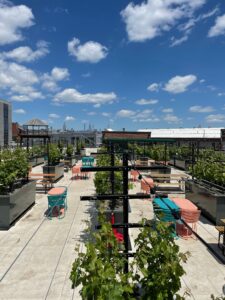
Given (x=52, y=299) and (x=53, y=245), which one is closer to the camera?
(x=52, y=299)

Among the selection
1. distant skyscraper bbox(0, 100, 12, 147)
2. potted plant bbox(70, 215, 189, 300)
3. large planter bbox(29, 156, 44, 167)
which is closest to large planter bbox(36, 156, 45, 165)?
large planter bbox(29, 156, 44, 167)

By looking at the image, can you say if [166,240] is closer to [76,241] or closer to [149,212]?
[76,241]

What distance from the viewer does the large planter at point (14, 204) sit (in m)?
7.11

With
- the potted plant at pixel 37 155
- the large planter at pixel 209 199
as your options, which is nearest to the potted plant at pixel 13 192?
the large planter at pixel 209 199

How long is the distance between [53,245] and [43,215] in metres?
2.62

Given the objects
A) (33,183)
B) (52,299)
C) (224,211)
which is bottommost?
(52,299)

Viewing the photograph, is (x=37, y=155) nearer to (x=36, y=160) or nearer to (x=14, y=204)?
(x=36, y=160)

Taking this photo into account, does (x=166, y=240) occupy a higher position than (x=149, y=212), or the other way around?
(x=166, y=240)

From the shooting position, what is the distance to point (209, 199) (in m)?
8.27

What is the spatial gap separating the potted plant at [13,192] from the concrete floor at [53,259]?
1.09ft

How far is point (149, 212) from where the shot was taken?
9.25 metres

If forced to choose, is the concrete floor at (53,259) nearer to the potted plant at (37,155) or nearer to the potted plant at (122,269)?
the potted plant at (122,269)

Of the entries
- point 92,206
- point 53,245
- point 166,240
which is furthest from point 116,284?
point 92,206

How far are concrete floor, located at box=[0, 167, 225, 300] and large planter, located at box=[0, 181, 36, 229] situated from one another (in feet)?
0.80
